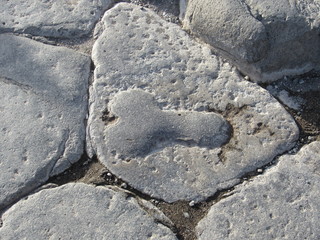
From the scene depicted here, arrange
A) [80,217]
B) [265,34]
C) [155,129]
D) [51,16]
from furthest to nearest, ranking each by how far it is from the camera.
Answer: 1. [51,16]
2. [265,34]
3. [155,129]
4. [80,217]

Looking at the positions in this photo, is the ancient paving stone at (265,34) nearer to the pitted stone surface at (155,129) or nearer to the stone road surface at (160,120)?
the stone road surface at (160,120)

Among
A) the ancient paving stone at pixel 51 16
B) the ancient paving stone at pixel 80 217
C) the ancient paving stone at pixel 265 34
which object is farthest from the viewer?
the ancient paving stone at pixel 51 16

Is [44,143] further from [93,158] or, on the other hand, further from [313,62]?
[313,62]

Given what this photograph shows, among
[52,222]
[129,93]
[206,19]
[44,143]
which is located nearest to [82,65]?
[129,93]

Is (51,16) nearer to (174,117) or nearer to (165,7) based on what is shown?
(165,7)

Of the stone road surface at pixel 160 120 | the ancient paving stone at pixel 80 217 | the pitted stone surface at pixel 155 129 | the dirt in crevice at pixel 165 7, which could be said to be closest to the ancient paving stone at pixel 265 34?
the stone road surface at pixel 160 120

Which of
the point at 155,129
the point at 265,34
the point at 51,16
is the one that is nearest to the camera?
the point at 155,129

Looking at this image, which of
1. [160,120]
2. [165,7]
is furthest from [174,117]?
[165,7]

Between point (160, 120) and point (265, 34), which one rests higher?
point (265, 34)
